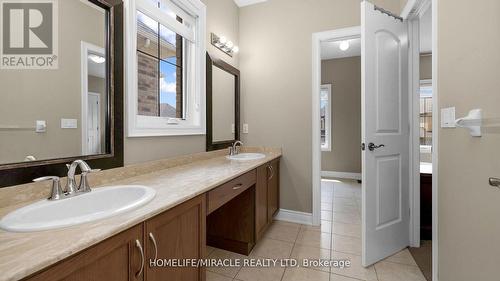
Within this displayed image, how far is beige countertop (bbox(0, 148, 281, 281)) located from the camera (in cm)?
53

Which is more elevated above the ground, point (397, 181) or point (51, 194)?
point (51, 194)

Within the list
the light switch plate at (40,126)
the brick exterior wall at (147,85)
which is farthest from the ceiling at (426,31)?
the light switch plate at (40,126)

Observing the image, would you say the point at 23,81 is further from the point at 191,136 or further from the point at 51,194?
the point at 191,136

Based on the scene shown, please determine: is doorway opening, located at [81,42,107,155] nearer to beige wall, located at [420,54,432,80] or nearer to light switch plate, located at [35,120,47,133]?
light switch plate, located at [35,120,47,133]

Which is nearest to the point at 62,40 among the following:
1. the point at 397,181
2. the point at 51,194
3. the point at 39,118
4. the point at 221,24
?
the point at 39,118

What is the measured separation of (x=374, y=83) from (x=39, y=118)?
214 centimetres

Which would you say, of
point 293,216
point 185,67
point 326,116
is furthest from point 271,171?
point 326,116

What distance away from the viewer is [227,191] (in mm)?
1438

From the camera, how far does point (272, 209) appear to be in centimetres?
238

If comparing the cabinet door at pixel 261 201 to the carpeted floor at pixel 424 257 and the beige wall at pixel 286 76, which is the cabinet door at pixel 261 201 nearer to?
the beige wall at pixel 286 76

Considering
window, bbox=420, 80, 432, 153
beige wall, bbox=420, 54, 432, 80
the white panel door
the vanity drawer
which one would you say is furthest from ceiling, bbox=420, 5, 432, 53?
the white panel door

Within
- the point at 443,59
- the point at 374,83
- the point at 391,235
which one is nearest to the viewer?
the point at 443,59

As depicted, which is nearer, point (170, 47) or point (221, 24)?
point (170, 47)

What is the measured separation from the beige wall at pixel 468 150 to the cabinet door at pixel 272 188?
1.33 meters
